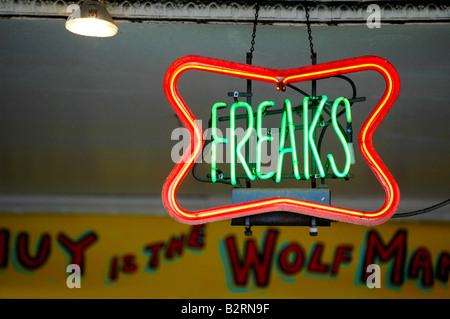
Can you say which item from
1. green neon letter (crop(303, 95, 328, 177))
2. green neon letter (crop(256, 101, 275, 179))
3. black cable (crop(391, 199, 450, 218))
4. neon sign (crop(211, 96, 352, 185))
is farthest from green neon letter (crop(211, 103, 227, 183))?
black cable (crop(391, 199, 450, 218))

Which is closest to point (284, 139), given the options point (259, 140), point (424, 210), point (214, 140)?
point (259, 140)

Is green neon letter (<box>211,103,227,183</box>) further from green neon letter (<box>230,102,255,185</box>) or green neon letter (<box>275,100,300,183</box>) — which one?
green neon letter (<box>275,100,300,183</box>)

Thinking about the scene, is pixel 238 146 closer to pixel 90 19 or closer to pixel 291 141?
pixel 291 141

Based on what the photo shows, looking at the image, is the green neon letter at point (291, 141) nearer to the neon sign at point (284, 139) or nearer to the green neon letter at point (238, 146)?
the neon sign at point (284, 139)

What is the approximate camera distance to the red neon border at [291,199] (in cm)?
297

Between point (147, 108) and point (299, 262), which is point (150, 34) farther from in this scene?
point (299, 262)

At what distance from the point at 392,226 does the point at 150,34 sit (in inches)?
145

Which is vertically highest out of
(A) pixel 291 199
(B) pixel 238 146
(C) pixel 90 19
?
(C) pixel 90 19

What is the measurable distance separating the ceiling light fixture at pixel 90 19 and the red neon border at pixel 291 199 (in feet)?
2.94

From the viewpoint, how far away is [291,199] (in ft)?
10.1

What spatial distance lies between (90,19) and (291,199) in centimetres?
203

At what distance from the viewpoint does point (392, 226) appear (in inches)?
224

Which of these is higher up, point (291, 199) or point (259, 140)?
point (259, 140)

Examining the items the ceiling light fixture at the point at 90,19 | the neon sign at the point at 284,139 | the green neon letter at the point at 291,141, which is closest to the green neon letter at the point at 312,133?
the neon sign at the point at 284,139
